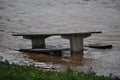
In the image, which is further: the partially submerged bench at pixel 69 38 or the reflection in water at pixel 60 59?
the partially submerged bench at pixel 69 38

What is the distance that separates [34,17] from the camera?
2411 cm

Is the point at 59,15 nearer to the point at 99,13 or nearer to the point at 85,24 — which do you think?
the point at 99,13

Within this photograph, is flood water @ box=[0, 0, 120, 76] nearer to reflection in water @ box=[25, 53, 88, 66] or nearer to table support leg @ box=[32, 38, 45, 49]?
reflection in water @ box=[25, 53, 88, 66]

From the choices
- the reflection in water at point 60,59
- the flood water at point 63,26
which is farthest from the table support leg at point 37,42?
the reflection in water at point 60,59

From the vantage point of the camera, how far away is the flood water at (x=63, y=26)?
12.4 m

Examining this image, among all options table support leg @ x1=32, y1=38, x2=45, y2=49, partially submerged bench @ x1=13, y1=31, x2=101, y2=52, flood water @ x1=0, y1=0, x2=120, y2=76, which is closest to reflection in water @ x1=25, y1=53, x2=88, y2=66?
flood water @ x1=0, y1=0, x2=120, y2=76

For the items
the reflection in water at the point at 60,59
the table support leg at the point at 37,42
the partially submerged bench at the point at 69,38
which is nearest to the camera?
the reflection in water at the point at 60,59

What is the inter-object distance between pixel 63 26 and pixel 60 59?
7666mm

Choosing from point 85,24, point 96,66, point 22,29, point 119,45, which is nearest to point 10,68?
point 96,66

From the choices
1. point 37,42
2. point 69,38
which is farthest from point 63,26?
point 69,38

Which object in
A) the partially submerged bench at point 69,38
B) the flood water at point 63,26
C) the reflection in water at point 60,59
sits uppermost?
the partially submerged bench at point 69,38

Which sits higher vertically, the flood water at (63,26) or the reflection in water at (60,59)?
the reflection in water at (60,59)

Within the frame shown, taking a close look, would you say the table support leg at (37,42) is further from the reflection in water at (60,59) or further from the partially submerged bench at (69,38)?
the reflection in water at (60,59)

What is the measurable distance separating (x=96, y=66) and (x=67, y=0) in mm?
21769
